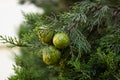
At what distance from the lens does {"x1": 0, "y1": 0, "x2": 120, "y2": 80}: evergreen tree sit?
38.9 inches

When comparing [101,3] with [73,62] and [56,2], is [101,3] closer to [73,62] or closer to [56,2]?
[73,62]

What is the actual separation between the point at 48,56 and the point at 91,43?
0.18 meters

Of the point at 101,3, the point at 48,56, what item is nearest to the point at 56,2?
the point at 101,3

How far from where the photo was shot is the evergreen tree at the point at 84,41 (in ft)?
3.24

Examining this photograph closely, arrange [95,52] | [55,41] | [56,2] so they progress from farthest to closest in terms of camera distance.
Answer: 1. [56,2]
2. [95,52]
3. [55,41]

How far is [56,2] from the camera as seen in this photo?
2.55 m

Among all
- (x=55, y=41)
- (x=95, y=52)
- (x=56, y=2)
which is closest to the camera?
(x=55, y=41)

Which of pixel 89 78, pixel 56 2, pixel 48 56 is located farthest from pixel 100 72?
pixel 56 2

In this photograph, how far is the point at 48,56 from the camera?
37.8 inches

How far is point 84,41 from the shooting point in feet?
3.33

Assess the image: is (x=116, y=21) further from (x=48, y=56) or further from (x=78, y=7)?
(x=48, y=56)

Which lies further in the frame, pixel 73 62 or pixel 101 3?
pixel 101 3

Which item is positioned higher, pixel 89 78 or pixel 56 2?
pixel 56 2

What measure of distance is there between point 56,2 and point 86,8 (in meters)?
1.48
